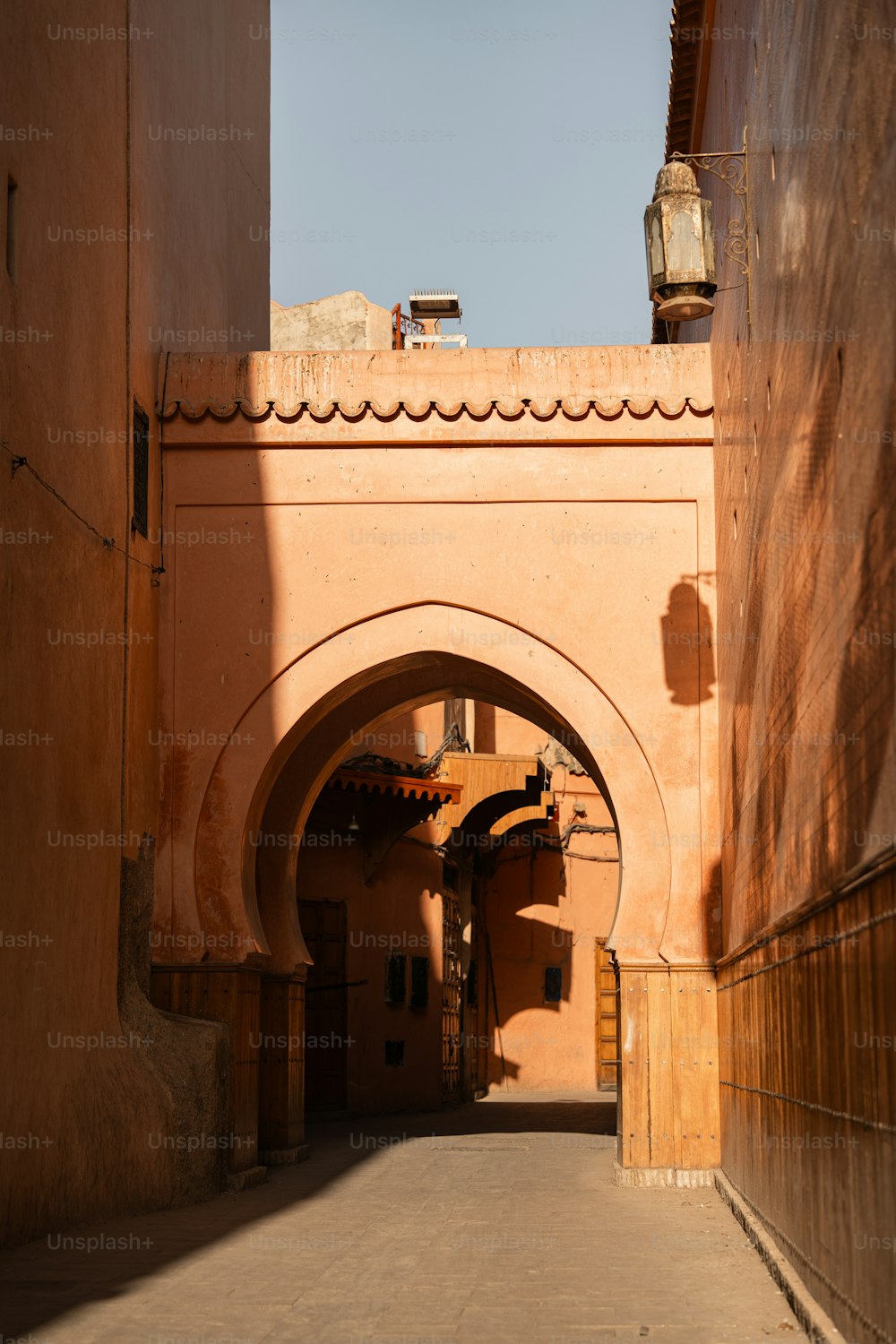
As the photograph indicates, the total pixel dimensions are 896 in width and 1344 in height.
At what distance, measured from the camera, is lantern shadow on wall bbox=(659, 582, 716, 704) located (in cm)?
1076

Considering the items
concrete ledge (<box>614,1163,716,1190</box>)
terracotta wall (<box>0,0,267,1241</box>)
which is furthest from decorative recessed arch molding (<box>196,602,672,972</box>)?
concrete ledge (<box>614,1163,716,1190</box>)

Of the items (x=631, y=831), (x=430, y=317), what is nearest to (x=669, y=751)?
(x=631, y=831)

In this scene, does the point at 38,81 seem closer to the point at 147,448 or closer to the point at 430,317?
the point at 147,448

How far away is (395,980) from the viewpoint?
16891 mm

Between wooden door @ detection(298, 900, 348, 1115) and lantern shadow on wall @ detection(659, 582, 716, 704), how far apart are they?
6754 millimetres

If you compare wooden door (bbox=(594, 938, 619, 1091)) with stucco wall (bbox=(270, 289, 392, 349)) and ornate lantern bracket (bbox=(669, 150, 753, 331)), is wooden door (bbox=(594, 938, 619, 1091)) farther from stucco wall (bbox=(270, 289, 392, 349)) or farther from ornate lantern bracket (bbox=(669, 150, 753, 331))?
ornate lantern bracket (bbox=(669, 150, 753, 331))

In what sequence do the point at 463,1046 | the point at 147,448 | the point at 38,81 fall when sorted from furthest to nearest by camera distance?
the point at 463,1046, the point at 147,448, the point at 38,81

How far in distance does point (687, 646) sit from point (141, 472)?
12.3 ft

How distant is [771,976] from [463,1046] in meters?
12.4

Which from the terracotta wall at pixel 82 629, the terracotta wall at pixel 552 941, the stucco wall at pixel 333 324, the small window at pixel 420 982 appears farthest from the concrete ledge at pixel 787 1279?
the stucco wall at pixel 333 324

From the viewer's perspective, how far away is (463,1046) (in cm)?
1895

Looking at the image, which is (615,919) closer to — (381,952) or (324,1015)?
(324,1015)

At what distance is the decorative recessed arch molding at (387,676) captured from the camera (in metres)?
10.6

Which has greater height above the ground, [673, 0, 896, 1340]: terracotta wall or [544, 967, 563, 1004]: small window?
[673, 0, 896, 1340]: terracotta wall
